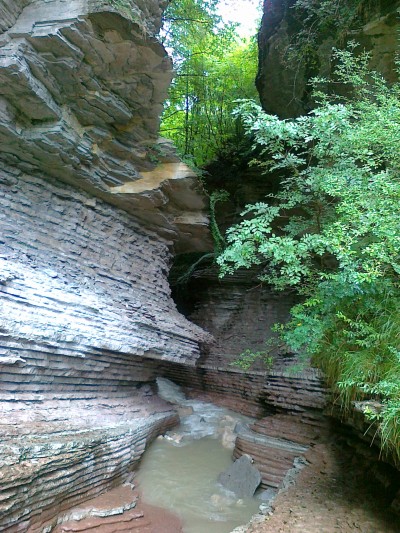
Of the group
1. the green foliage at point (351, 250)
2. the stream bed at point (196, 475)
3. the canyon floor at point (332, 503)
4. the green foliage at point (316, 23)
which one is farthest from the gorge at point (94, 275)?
the green foliage at point (351, 250)

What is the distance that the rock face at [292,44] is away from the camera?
851 centimetres

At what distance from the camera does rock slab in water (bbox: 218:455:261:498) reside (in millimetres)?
6152

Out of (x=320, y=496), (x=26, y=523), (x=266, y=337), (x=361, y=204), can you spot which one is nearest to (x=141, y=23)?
(x=361, y=204)

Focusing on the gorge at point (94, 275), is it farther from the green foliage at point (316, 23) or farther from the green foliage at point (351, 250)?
the green foliage at point (351, 250)

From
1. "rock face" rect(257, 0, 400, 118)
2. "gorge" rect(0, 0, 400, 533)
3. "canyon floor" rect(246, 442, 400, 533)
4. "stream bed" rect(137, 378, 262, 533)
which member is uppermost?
"rock face" rect(257, 0, 400, 118)

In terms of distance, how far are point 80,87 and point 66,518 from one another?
19.9 ft

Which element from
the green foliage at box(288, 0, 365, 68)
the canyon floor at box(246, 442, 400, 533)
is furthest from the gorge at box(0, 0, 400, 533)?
the green foliage at box(288, 0, 365, 68)

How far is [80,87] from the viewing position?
244 inches

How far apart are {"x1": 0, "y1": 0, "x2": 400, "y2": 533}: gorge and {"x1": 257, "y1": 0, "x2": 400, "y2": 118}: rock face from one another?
7 cm

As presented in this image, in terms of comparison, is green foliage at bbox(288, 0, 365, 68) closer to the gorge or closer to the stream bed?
the gorge

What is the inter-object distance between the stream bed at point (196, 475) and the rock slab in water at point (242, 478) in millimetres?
112

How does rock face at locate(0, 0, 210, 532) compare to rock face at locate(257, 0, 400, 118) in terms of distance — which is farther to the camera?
rock face at locate(257, 0, 400, 118)

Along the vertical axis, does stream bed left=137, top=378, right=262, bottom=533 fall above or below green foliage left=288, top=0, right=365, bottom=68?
below

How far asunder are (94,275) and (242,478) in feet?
14.0
